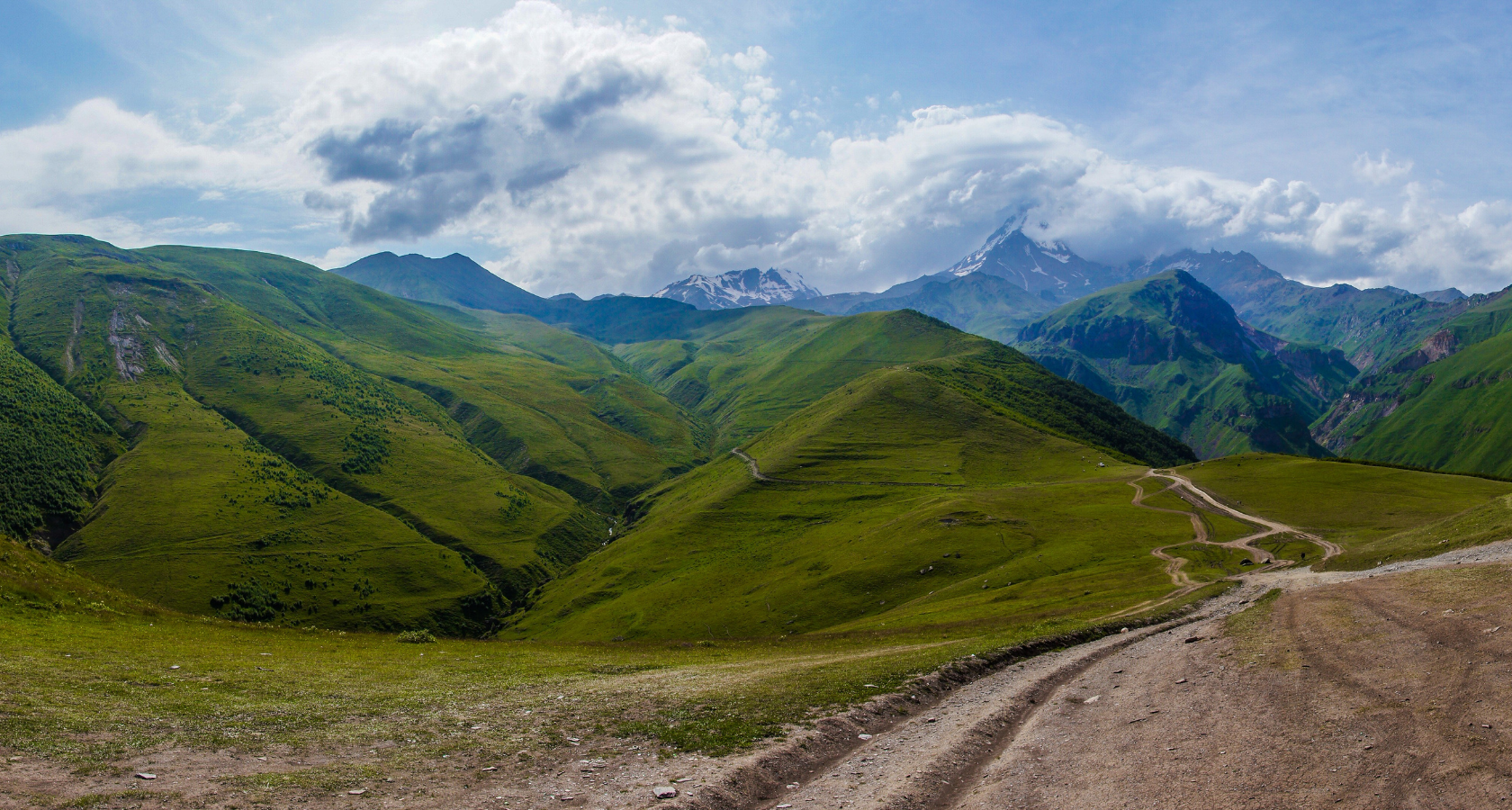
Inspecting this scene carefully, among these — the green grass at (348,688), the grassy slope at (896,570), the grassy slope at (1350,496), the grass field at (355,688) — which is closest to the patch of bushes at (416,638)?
the green grass at (348,688)

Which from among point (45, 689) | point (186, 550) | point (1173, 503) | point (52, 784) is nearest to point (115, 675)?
point (45, 689)

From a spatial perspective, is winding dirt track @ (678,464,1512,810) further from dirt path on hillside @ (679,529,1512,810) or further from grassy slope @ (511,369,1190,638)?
grassy slope @ (511,369,1190,638)

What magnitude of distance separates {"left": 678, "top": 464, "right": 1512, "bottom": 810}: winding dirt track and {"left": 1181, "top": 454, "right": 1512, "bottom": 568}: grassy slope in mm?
49147

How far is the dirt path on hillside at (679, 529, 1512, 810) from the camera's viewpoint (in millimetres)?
17594

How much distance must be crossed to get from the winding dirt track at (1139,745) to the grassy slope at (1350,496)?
4915 cm

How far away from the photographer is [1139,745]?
22375mm

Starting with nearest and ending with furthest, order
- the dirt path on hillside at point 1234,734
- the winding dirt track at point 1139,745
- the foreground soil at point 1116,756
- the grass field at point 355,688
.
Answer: the foreground soil at point 1116,756 < the dirt path on hillside at point 1234,734 < the winding dirt track at point 1139,745 < the grass field at point 355,688

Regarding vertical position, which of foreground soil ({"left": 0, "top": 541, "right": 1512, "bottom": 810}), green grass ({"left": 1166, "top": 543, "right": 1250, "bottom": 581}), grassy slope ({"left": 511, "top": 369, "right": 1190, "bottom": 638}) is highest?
foreground soil ({"left": 0, "top": 541, "right": 1512, "bottom": 810})

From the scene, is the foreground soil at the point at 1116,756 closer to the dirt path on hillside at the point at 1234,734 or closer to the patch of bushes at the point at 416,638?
the dirt path on hillside at the point at 1234,734

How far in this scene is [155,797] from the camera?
17.1 metres

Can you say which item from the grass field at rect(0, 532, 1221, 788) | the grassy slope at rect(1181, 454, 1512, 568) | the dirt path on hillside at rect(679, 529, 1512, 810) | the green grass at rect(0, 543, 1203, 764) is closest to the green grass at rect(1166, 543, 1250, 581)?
the grassy slope at rect(1181, 454, 1512, 568)

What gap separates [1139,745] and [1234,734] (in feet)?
8.75

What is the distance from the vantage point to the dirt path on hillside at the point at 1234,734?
1759 cm

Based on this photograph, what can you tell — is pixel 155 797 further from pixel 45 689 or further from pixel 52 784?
pixel 45 689
